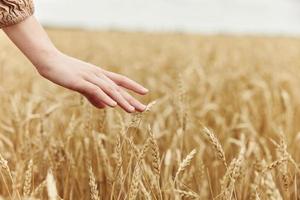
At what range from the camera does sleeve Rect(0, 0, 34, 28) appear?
3.86 feet

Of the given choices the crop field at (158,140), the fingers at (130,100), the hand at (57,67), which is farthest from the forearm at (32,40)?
the crop field at (158,140)

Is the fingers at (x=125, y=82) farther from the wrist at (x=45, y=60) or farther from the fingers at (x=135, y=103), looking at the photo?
the wrist at (x=45, y=60)

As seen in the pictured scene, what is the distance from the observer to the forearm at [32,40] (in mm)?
1222

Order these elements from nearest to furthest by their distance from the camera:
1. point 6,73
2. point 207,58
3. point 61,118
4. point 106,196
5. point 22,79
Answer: point 106,196, point 61,118, point 22,79, point 6,73, point 207,58

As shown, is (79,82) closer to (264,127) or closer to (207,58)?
(264,127)

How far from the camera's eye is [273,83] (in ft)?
12.8

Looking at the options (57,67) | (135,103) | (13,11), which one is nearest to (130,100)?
(135,103)

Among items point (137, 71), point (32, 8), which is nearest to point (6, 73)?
point (137, 71)

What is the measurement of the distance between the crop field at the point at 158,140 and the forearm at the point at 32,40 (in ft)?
0.75

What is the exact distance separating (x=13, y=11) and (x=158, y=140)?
1.09m

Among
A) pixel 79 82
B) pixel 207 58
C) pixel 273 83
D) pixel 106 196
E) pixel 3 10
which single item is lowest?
pixel 106 196

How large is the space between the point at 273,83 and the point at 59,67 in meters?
2.84

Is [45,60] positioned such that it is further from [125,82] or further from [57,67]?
[125,82]

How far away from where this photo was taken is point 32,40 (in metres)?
1.23
